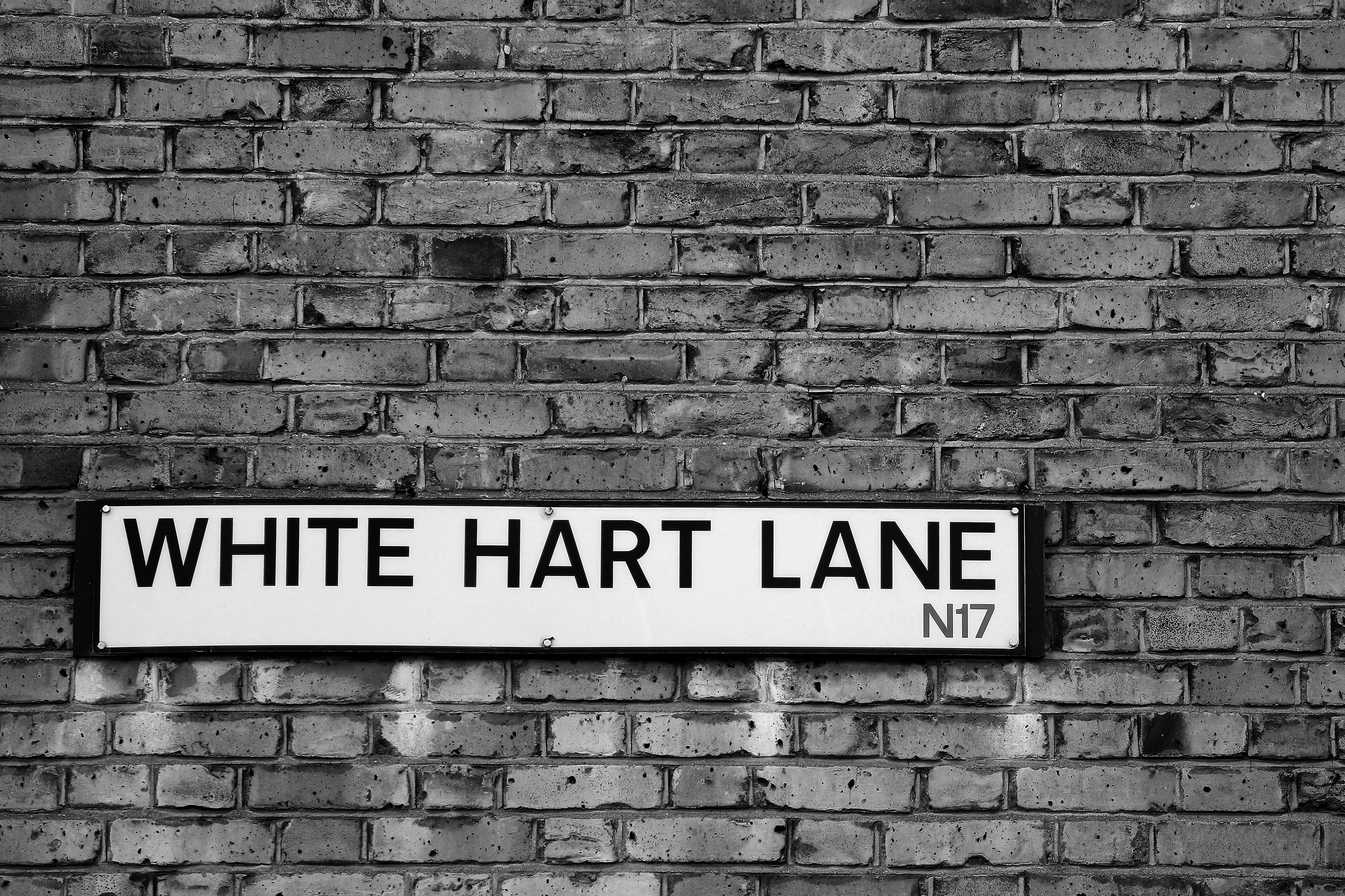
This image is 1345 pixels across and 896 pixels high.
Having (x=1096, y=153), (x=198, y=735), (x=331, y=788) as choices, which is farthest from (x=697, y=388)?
(x=198, y=735)

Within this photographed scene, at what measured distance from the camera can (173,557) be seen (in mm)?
1857

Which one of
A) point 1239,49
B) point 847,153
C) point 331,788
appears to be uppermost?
point 1239,49

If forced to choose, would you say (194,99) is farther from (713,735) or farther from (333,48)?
(713,735)

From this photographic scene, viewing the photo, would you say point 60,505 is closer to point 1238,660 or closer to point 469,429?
point 469,429

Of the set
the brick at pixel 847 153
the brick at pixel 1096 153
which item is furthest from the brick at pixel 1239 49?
the brick at pixel 847 153

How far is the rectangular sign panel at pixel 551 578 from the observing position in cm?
185

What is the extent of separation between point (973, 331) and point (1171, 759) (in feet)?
2.78

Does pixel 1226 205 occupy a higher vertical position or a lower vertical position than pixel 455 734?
higher

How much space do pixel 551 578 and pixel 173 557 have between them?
2.22ft

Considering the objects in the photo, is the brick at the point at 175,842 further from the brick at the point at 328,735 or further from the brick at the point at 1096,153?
the brick at the point at 1096,153

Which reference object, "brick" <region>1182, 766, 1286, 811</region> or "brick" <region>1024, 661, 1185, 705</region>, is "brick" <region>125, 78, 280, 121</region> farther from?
"brick" <region>1182, 766, 1286, 811</region>

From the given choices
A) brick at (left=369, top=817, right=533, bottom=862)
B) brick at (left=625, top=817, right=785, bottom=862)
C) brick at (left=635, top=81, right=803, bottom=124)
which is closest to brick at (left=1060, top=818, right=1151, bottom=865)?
brick at (left=625, top=817, right=785, bottom=862)

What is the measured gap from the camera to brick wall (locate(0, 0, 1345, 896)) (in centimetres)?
186

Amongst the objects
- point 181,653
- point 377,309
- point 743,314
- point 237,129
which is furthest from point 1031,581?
point 237,129
